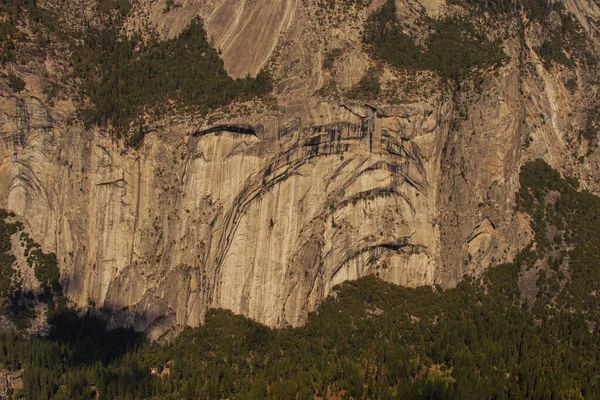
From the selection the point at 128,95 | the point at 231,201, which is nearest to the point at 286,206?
the point at 231,201

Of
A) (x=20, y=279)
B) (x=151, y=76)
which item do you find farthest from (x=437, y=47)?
(x=20, y=279)

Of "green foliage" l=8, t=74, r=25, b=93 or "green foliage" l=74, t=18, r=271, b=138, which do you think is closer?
"green foliage" l=74, t=18, r=271, b=138

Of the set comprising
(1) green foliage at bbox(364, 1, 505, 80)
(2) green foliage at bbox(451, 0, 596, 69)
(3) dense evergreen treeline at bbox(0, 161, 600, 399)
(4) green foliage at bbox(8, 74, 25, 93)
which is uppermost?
(2) green foliage at bbox(451, 0, 596, 69)

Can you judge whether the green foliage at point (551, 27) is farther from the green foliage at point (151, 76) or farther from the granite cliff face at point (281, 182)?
the green foliage at point (151, 76)

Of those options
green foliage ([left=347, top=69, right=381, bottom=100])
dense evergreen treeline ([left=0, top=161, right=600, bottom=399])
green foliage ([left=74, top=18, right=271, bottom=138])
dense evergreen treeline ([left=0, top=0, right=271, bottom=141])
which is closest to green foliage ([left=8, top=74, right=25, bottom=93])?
dense evergreen treeline ([left=0, top=0, right=271, bottom=141])

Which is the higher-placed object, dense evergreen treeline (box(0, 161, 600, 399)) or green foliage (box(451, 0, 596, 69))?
green foliage (box(451, 0, 596, 69))

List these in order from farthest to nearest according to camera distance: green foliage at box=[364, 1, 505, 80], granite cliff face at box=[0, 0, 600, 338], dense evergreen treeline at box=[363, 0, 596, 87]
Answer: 1. dense evergreen treeline at box=[363, 0, 596, 87]
2. green foliage at box=[364, 1, 505, 80]
3. granite cliff face at box=[0, 0, 600, 338]

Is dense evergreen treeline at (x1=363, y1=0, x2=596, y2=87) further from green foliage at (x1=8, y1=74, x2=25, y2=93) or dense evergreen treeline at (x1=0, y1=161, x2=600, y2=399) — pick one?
green foliage at (x1=8, y1=74, x2=25, y2=93)

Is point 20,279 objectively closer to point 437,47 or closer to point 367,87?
point 367,87
